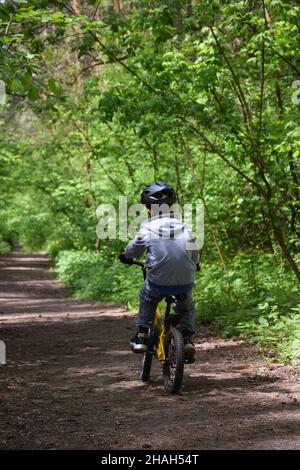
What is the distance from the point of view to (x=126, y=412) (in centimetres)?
578

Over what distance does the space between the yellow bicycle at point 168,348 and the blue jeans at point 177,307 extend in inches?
2.6

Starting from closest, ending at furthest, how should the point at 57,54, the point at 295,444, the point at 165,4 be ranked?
the point at 295,444
the point at 165,4
the point at 57,54

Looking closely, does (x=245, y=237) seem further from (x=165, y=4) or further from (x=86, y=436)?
(x=86, y=436)

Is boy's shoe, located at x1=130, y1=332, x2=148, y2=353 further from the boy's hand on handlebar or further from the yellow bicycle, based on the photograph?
the boy's hand on handlebar

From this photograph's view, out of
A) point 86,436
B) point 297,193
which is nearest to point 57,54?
point 297,193

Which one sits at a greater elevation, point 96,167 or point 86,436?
point 96,167

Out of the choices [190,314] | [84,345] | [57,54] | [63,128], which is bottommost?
[84,345]

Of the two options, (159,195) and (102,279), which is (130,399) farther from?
(102,279)

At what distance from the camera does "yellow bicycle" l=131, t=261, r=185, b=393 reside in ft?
20.1

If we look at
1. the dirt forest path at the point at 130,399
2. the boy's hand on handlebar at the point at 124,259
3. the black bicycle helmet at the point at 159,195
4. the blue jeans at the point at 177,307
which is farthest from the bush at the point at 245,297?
the black bicycle helmet at the point at 159,195

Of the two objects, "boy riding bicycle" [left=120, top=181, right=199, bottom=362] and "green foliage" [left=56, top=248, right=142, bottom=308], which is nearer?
"boy riding bicycle" [left=120, top=181, right=199, bottom=362]

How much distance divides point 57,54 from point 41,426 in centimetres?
1829

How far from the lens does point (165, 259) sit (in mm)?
6172

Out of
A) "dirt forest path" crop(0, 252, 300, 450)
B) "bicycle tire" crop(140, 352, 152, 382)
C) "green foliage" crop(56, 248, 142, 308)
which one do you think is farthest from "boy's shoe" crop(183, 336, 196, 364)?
"green foliage" crop(56, 248, 142, 308)
